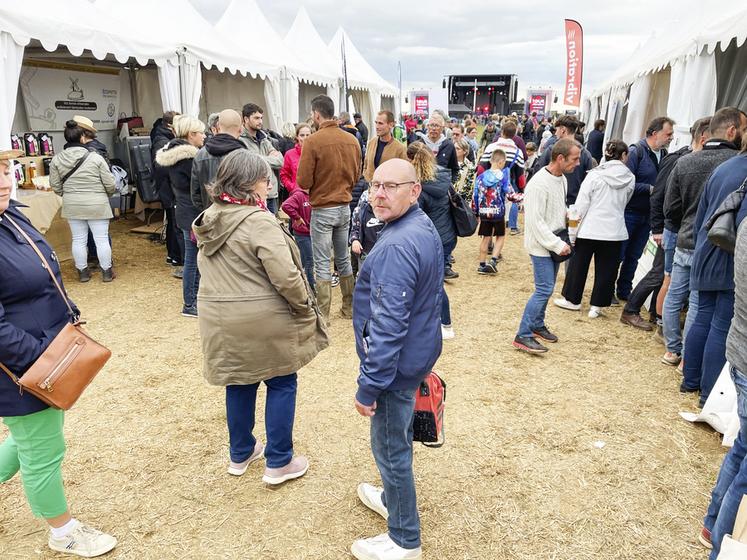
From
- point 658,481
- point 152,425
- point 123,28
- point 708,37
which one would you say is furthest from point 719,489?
point 123,28

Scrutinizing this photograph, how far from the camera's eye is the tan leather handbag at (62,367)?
1.87 meters

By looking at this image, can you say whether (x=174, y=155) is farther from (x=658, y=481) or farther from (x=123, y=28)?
(x=658, y=481)

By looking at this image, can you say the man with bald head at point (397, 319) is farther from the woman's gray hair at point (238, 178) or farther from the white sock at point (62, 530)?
the white sock at point (62, 530)

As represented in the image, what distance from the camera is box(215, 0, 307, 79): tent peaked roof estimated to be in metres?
10.4

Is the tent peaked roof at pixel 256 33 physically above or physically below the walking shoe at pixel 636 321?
above

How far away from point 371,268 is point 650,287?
3696mm

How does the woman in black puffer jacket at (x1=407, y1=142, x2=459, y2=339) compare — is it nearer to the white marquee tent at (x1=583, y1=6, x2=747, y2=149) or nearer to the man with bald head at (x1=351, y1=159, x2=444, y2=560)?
the man with bald head at (x1=351, y1=159, x2=444, y2=560)

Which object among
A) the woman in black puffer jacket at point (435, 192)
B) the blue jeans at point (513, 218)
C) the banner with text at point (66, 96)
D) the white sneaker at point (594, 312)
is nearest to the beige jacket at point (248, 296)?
the woman in black puffer jacket at point (435, 192)

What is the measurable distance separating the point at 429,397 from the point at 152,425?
2059 mm

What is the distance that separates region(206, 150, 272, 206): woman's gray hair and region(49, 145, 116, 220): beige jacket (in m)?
4.06

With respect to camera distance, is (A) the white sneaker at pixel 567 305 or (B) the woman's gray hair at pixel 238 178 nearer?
(B) the woman's gray hair at pixel 238 178

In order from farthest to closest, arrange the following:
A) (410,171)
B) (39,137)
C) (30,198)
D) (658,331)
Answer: (39,137) < (30,198) < (658,331) < (410,171)

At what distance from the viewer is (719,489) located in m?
2.22

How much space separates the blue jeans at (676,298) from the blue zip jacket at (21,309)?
372cm
